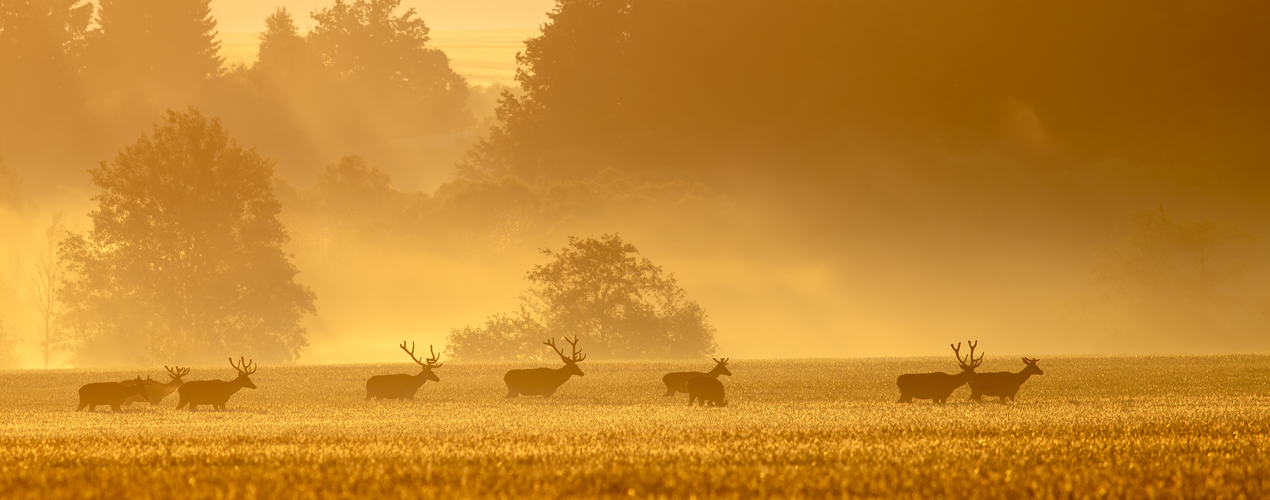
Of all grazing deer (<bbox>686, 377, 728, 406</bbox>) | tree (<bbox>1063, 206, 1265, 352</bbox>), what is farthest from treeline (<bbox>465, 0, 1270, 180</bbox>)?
grazing deer (<bbox>686, 377, 728, 406</bbox>)

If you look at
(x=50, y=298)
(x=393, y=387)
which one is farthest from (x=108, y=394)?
(x=50, y=298)

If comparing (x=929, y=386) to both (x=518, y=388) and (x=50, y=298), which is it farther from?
(x=50, y=298)

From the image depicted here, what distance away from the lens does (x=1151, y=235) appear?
74.6m

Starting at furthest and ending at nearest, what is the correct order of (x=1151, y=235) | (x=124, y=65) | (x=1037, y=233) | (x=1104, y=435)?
1. (x=124, y=65)
2. (x=1037, y=233)
3. (x=1151, y=235)
4. (x=1104, y=435)

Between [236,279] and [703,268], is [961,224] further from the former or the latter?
[236,279]

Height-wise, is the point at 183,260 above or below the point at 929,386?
above

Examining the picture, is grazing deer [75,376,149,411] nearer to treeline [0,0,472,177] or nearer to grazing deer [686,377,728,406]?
grazing deer [686,377,728,406]

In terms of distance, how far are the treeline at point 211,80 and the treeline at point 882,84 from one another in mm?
45469

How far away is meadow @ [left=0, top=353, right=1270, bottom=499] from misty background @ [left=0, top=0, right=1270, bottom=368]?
53778 millimetres

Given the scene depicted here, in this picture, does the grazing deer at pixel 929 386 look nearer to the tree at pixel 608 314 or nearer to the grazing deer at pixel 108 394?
the grazing deer at pixel 108 394

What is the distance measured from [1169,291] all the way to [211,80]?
339 feet

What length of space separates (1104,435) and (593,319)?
4453 cm

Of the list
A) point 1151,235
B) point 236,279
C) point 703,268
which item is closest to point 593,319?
point 236,279

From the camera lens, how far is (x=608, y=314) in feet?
208
